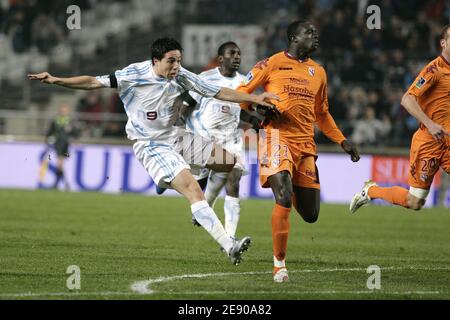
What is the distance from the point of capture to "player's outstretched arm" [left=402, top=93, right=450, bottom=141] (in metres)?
9.48

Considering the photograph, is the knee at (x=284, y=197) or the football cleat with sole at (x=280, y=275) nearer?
the football cleat with sole at (x=280, y=275)

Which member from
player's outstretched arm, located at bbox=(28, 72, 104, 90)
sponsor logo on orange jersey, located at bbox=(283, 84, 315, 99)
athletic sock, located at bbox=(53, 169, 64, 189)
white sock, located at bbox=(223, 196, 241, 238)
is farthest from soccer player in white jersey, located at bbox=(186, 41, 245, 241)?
athletic sock, located at bbox=(53, 169, 64, 189)

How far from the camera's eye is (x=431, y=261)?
1147 cm

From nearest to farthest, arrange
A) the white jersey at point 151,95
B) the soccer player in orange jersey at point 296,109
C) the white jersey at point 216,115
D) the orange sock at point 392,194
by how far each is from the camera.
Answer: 1. the soccer player in orange jersey at point 296,109
2. the white jersey at point 151,95
3. the orange sock at point 392,194
4. the white jersey at point 216,115

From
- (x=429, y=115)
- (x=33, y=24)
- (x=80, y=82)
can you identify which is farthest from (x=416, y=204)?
(x=33, y=24)

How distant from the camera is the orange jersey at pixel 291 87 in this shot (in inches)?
382

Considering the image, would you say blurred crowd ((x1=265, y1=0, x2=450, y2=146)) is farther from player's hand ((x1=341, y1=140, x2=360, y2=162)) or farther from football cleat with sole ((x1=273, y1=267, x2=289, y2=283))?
football cleat with sole ((x1=273, y1=267, x2=289, y2=283))

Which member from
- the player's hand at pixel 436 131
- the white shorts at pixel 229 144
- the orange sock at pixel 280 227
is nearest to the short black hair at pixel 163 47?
the orange sock at pixel 280 227

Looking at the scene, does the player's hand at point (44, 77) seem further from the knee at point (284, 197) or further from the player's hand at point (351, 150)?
the player's hand at point (351, 150)

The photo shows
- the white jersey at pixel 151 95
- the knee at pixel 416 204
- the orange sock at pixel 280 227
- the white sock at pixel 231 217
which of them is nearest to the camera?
the orange sock at pixel 280 227

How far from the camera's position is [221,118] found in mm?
13578

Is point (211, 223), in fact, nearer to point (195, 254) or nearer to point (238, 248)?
point (238, 248)

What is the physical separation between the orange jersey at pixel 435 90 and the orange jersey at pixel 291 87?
3.63ft

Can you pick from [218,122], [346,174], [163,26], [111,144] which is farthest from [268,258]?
[163,26]
